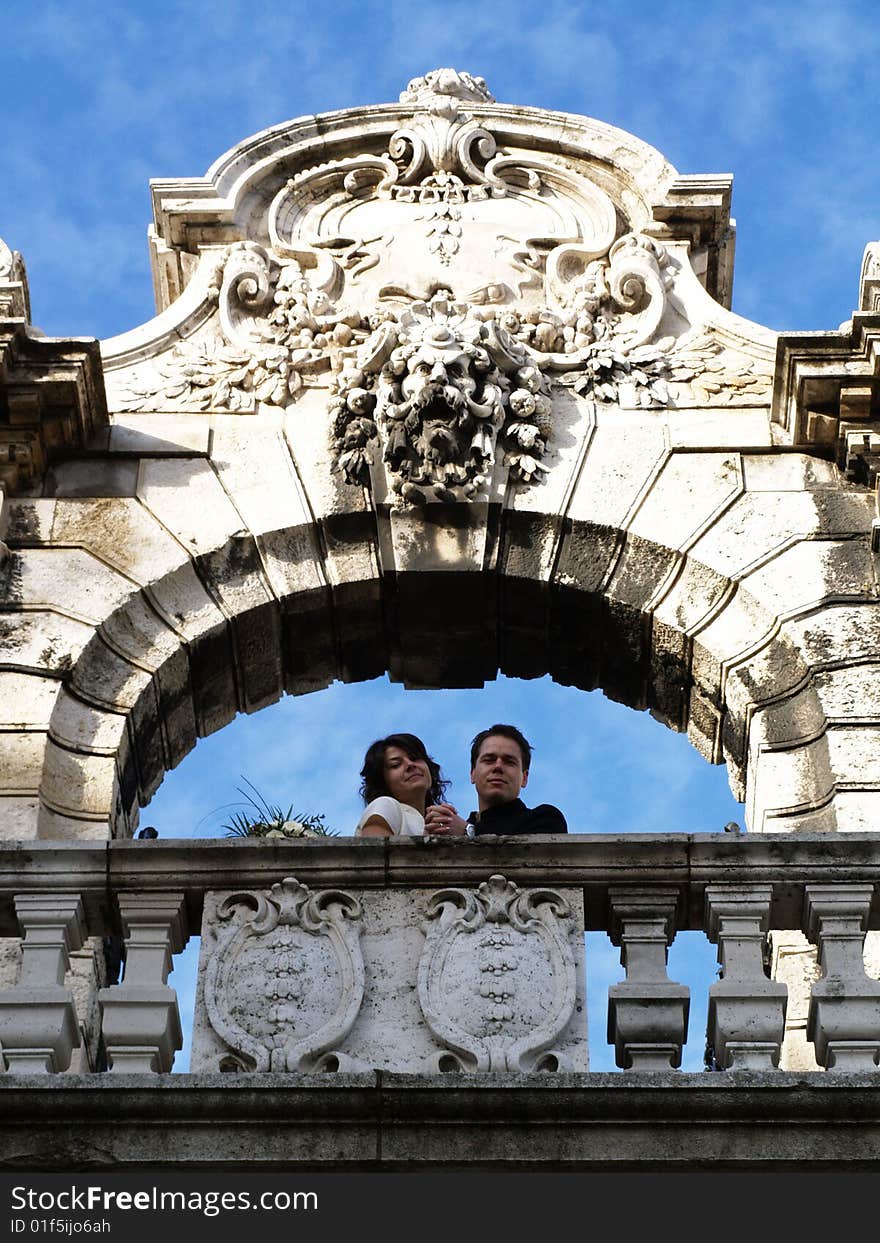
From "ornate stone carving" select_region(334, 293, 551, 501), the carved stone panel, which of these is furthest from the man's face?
"ornate stone carving" select_region(334, 293, 551, 501)

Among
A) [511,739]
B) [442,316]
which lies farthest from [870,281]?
[511,739]

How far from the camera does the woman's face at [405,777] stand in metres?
11.8

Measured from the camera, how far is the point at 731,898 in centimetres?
1015

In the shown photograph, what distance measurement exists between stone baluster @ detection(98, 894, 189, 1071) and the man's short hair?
7.07 feet

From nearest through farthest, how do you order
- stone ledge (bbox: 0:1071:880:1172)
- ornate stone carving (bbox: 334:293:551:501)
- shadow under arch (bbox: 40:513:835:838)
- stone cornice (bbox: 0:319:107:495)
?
stone ledge (bbox: 0:1071:880:1172) → shadow under arch (bbox: 40:513:835:838) → ornate stone carving (bbox: 334:293:551:501) → stone cornice (bbox: 0:319:107:495)

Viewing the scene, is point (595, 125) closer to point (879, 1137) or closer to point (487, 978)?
point (487, 978)

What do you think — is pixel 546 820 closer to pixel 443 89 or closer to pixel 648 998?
pixel 648 998

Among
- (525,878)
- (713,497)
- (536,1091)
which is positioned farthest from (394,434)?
(536,1091)

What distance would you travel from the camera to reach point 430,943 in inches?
398

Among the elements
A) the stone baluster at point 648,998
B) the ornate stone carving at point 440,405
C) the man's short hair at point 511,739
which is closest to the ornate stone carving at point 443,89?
the ornate stone carving at point 440,405

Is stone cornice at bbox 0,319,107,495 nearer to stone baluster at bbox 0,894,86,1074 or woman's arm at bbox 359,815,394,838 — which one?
woman's arm at bbox 359,815,394,838

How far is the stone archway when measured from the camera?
1354 centimetres

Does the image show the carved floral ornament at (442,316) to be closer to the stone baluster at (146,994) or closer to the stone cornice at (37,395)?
the stone cornice at (37,395)

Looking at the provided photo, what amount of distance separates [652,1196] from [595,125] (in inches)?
358
